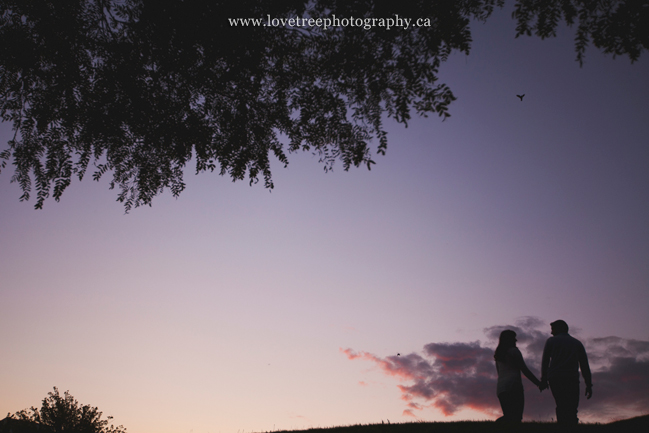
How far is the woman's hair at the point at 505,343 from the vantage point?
22.0ft

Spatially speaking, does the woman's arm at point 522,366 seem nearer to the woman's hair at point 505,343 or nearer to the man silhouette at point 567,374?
the woman's hair at point 505,343

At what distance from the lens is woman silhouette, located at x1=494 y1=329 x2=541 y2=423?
6.39m

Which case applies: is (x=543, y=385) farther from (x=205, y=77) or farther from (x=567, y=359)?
(x=205, y=77)

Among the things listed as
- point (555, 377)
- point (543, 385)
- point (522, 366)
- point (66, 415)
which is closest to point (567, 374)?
point (555, 377)

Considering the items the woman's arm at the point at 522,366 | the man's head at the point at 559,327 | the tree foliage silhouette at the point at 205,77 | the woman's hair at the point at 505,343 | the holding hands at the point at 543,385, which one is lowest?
the holding hands at the point at 543,385

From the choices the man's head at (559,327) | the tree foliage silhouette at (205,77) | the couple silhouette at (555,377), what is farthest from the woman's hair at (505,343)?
the tree foliage silhouette at (205,77)

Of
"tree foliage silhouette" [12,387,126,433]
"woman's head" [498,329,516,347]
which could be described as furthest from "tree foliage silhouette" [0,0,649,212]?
"tree foliage silhouette" [12,387,126,433]

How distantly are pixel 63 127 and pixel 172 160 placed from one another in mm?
2138

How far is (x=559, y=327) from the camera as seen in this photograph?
6980 mm

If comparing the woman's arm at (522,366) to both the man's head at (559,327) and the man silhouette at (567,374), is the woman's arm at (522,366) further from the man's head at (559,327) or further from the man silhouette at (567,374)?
the man's head at (559,327)

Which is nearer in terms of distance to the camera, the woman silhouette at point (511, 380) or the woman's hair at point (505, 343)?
the woman silhouette at point (511, 380)

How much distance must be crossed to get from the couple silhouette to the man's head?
0.14m

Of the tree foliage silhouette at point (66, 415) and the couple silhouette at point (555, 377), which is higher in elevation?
the couple silhouette at point (555, 377)

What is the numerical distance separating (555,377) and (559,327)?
0.94 metres
